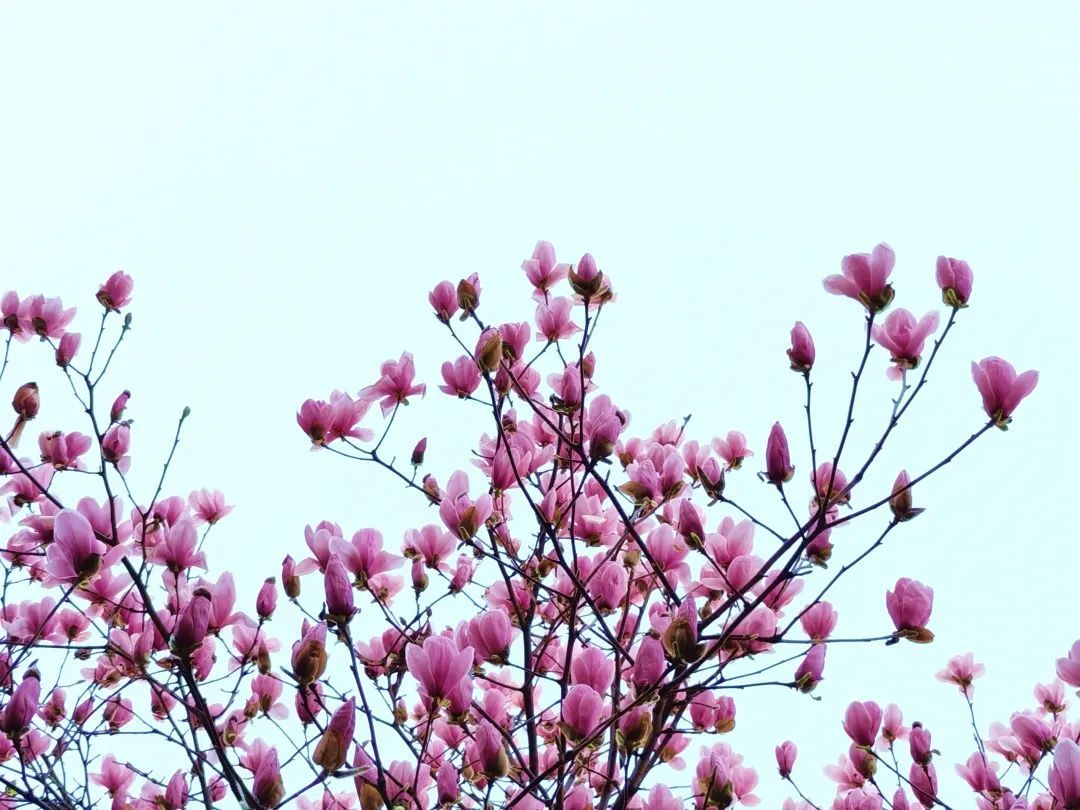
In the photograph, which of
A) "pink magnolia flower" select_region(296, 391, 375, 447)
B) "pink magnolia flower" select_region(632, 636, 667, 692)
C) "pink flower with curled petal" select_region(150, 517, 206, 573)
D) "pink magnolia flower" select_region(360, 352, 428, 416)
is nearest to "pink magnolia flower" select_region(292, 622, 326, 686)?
"pink magnolia flower" select_region(632, 636, 667, 692)

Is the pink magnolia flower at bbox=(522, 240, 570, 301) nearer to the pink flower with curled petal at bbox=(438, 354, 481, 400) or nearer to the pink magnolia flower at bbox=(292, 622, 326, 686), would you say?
the pink flower with curled petal at bbox=(438, 354, 481, 400)

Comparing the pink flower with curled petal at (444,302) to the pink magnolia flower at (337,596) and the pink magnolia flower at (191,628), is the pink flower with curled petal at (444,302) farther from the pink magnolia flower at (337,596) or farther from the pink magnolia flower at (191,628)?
the pink magnolia flower at (191,628)

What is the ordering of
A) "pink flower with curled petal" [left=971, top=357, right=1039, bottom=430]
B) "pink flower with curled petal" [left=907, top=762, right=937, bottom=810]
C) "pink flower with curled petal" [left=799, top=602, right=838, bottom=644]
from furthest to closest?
"pink flower with curled petal" [left=907, top=762, right=937, bottom=810], "pink flower with curled petal" [left=799, top=602, right=838, bottom=644], "pink flower with curled petal" [left=971, top=357, right=1039, bottom=430]

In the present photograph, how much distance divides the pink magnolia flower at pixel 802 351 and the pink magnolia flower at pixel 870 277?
4.9 inches

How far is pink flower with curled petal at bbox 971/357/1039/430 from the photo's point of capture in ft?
4.83

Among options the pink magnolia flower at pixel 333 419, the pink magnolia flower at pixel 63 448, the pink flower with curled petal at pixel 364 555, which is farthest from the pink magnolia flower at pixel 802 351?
the pink magnolia flower at pixel 63 448

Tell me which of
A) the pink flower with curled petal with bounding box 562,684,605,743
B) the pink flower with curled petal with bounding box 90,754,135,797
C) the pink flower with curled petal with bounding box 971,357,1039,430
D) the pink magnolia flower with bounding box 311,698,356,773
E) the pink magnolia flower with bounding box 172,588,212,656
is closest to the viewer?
the pink magnolia flower with bounding box 311,698,356,773

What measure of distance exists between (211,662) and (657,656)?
1.25m

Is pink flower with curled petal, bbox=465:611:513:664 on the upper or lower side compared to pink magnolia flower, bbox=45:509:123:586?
lower

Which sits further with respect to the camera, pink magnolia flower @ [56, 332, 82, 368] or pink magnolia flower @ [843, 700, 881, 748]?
pink magnolia flower @ [56, 332, 82, 368]

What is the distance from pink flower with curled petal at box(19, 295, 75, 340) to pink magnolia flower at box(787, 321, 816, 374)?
6.15 feet

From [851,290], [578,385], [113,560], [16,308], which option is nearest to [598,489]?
[578,385]

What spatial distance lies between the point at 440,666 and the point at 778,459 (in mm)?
709

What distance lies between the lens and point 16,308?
2.28 metres
